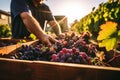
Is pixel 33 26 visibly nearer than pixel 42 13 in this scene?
Yes

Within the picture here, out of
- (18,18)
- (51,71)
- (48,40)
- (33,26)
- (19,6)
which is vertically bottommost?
(51,71)

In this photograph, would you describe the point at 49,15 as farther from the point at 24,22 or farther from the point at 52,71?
the point at 52,71

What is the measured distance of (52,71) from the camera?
1.26 metres

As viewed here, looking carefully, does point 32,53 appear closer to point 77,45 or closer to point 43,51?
point 43,51

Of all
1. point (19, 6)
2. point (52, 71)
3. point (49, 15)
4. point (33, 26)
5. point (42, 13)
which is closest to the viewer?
point (52, 71)

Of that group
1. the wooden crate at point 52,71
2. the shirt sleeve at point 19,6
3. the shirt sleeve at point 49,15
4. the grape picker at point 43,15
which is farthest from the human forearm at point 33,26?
the shirt sleeve at point 49,15

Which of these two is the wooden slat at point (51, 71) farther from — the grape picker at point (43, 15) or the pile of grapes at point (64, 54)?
the grape picker at point (43, 15)

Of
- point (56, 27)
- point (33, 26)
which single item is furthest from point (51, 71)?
point (56, 27)

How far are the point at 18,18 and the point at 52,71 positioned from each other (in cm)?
319

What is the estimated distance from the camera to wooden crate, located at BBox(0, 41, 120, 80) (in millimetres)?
1141

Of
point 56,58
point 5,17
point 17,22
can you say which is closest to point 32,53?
point 56,58

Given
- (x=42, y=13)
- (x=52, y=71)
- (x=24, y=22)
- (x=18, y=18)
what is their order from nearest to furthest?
(x=52, y=71) → (x=24, y=22) → (x=18, y=18) → (x=42, y=13)

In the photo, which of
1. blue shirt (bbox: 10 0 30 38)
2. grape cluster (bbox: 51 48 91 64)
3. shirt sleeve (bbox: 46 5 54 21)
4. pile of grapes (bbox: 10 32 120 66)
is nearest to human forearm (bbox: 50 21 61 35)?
shirt sleeve (bbox: 46 5 54 21)

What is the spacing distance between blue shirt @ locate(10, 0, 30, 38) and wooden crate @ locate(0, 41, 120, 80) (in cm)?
248
